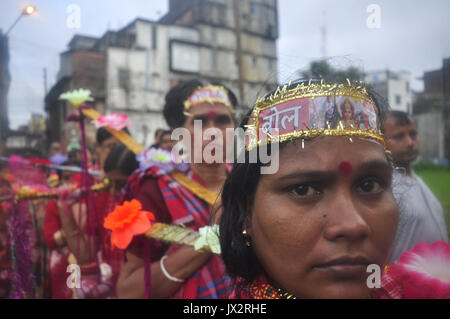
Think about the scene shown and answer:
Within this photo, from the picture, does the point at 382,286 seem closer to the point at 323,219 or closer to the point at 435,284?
the point at 435,284

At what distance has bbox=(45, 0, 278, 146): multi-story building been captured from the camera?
23688 millimetres

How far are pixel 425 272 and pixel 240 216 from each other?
0.68 m

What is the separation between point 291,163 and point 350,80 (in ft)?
1.34

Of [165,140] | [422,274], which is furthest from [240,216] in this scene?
[165,140]

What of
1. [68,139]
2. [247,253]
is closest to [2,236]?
[247,253]

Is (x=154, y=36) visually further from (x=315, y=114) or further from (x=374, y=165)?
(x=374, y=165)

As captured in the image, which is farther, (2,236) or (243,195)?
(2,236)

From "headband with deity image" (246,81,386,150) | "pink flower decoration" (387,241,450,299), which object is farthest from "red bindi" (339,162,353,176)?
"pink flower decoration" (387,241,450,299)

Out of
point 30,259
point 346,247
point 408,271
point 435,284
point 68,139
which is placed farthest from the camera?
point 68,139

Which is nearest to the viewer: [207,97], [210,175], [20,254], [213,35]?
[210,175]

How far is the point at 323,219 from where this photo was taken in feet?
3.30

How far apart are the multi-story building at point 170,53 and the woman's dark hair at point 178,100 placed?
63.6 feet

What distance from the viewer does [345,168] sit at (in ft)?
3.35

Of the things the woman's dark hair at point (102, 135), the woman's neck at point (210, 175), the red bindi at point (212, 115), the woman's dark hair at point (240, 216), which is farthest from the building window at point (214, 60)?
the woman's dark hair at point (240, 216)
